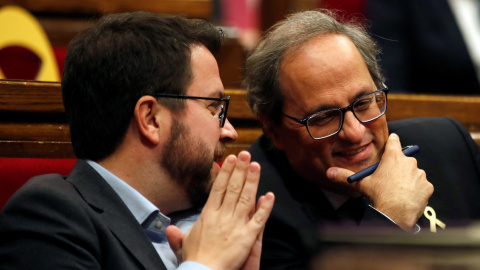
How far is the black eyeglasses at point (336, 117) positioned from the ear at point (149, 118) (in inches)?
13.6

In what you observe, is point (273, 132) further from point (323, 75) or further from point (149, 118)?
point (149, 118)

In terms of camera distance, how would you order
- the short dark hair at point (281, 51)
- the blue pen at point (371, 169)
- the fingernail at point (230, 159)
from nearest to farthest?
the fingernail at point (230, 159) → the blue pen at point (371, 169) → the short dark hair at point (281, 51)

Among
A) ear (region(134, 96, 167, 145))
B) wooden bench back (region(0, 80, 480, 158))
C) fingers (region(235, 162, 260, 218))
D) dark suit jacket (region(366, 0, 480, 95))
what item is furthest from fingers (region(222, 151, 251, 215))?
dark suit jacket (region(366, 0, 480, 95))

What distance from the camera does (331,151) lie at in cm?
140

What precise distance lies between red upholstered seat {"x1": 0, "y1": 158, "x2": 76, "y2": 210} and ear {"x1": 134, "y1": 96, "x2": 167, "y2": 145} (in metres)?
0.30

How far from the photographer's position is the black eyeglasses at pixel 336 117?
139cm

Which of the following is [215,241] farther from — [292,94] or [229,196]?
[292,94]

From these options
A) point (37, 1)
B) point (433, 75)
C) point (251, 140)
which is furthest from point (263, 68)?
point (37, 1)

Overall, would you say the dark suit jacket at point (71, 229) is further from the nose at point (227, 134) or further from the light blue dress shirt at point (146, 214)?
the nose at point (227, 134)

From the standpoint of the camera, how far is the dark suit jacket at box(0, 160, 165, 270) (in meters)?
0.99

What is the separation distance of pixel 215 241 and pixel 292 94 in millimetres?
493

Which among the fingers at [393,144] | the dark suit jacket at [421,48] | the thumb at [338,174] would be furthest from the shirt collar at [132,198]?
the dark suit jacket at [421,48]

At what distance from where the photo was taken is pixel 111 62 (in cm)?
122

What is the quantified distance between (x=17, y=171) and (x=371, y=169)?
788 mm
